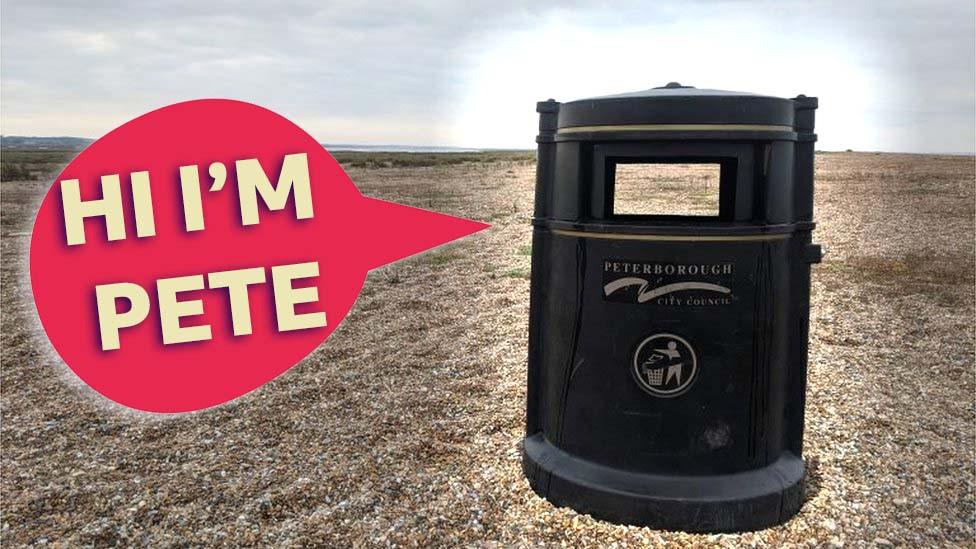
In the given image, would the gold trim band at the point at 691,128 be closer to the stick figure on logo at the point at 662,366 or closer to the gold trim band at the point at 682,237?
the gold trim band at the point at 682,237

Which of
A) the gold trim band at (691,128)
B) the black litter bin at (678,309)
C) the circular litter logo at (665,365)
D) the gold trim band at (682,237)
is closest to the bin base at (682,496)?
the black litter bin at (678,309)

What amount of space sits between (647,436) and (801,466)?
3.29 feet

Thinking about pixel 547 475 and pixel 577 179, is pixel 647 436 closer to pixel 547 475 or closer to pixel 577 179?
pixel 547 475

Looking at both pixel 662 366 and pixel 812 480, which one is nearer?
pixel 662 366

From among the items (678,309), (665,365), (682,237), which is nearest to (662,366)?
(665,365)

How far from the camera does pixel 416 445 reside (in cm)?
484

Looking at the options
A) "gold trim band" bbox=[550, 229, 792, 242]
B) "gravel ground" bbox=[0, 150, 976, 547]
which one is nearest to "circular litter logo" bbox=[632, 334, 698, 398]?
"gold trim band" bbox=[550, 229, 792, 242]

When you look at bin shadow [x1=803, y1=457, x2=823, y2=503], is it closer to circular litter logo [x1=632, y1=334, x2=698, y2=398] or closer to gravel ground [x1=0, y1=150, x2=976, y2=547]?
gravel ground [x1=0, y1=150, x2=976, y2=547]

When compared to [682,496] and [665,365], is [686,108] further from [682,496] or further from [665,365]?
[682,496]

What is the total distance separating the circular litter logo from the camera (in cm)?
353

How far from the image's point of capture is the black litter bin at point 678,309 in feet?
11.3

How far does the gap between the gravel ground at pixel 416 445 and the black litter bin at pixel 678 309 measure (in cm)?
24

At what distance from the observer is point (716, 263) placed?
3438 mm

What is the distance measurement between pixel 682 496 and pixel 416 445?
6.18ft
